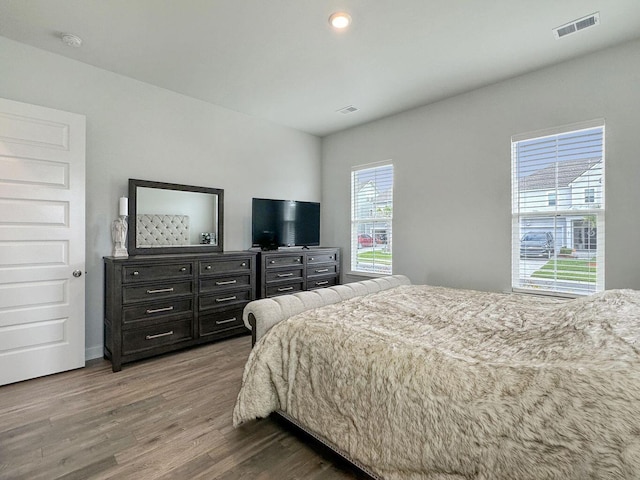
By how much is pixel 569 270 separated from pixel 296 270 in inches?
118

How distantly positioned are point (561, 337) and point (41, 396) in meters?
3.46

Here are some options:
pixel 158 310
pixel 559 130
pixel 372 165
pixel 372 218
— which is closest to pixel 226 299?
pixel 158 310

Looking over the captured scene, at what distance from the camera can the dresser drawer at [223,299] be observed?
134 inches

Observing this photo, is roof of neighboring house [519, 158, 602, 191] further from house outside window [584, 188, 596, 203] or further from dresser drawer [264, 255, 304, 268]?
dresser drawer [264, 255, 304, 268]

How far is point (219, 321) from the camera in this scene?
3.52m

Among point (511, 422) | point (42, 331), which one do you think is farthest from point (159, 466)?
point (42, 331)

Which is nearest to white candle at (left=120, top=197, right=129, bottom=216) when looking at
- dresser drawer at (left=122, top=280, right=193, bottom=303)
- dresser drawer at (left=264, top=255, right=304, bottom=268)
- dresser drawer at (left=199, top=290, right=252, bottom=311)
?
dresser drawer at (left=122, top=280, right=193, bottom=303)

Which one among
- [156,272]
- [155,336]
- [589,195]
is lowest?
[155,336]

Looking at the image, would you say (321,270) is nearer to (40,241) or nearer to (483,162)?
(483,162)

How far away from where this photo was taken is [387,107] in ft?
13.2

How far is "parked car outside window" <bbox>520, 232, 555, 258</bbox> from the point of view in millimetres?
3090

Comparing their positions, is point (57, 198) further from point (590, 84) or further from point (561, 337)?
point (590, 84)

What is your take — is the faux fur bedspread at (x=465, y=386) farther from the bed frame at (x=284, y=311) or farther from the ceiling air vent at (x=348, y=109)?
the ceiling air vent at (x=348, y=109)

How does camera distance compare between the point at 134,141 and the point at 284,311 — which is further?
the point at 134,141
